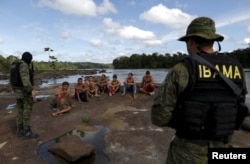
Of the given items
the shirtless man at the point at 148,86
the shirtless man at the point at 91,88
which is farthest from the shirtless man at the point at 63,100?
the shirtless man at the point at 148,86

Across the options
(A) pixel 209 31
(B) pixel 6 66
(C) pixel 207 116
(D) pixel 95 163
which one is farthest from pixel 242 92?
(B) pixel 6 66

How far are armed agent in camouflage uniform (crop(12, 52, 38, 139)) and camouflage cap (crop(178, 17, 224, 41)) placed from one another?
5.06m

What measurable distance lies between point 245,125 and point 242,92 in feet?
20.2

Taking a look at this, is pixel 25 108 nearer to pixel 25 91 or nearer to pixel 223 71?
pixel 25 91

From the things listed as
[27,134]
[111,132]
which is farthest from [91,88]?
[27,134]

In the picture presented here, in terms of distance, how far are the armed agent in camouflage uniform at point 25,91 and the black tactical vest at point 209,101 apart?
516 cm

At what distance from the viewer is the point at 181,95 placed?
2.34m

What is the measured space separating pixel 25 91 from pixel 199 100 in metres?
5.45

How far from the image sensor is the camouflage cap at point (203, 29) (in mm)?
2367

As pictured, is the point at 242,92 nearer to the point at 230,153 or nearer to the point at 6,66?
the point at 230,153

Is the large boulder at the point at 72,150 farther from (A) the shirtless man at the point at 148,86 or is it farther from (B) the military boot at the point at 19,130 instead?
(A) the shirtless man at the point at 148,86

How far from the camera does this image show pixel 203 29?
7.89ft

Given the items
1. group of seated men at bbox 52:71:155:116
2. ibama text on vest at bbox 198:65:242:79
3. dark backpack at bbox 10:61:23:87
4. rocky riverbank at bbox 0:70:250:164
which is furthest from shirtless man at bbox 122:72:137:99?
ibama text on vest at bbox 198:65:242:79

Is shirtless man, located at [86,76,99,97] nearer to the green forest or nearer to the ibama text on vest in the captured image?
the ibama text on vest
